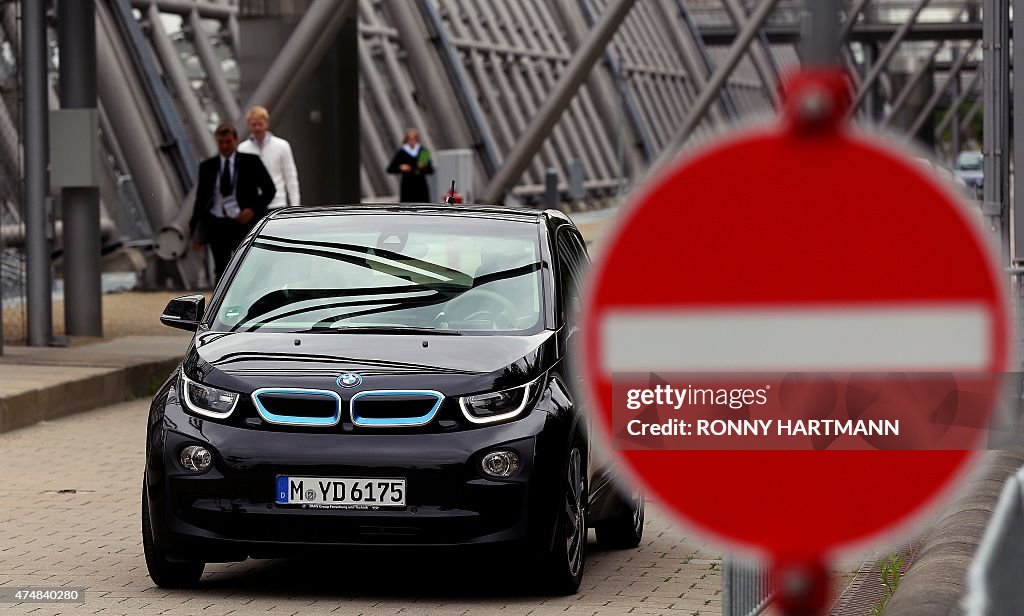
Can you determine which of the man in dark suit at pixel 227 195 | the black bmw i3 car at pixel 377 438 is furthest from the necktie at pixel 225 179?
the black bmw i3 car at pixel 377 438

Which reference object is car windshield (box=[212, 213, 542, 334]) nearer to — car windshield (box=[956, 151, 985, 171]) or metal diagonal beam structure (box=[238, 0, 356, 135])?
metal diagonal beam structure (box=[238, 0, 356, 135])

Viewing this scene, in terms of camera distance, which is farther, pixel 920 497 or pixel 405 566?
pixel 405 566

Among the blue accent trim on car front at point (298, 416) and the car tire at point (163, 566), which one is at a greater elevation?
the blue accent trim on car front at point (298, 416)

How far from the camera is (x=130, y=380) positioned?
48.9ft

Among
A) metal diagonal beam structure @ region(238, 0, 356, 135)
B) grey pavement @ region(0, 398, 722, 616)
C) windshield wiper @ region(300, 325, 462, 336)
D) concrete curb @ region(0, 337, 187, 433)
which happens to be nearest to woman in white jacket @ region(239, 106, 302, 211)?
concrete curb @ region(0, 337, 187, 433)

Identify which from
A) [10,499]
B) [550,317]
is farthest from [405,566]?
[10,499]

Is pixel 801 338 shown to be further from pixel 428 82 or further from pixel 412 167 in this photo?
pixel 428 82

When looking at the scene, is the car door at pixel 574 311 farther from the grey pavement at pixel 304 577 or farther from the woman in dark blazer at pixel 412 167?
the woman in dark blazer at pixel 412 167

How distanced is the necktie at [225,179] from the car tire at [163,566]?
8.57 m

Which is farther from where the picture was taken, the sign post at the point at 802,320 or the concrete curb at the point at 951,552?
the concrete curb at the point at 951,552

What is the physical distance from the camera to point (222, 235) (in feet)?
53.2

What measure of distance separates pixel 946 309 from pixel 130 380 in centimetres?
1235

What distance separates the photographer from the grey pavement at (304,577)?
24.3ft

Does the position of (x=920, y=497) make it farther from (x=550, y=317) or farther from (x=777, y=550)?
(x=550, y=317)
